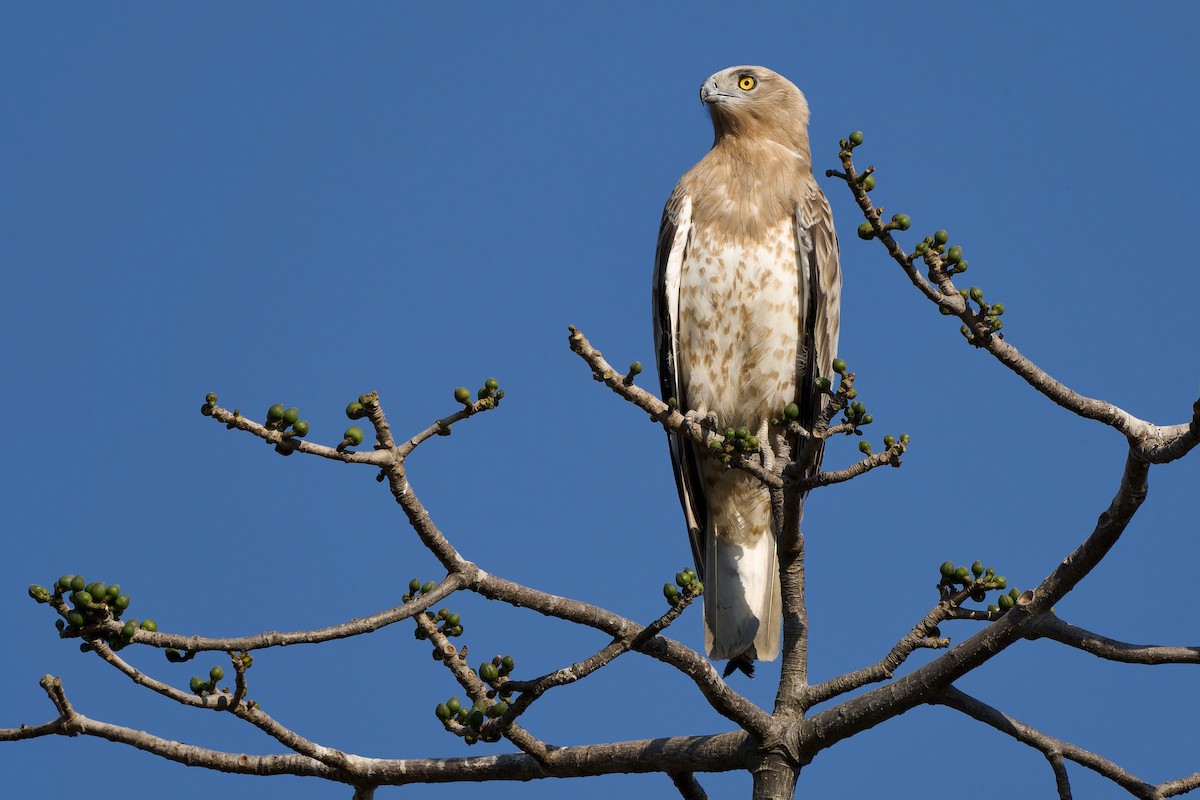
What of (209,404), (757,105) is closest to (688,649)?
→ (209,404)

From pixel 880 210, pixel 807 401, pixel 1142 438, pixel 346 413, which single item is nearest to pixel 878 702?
pixel 1142 438

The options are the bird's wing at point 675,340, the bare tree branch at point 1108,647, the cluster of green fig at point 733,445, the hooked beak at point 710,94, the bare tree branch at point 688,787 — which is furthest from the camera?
the hooked beak at point 710,94

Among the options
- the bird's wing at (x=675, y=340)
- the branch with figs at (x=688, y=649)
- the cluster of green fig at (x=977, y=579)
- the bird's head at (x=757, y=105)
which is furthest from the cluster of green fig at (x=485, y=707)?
the bird's head at (x=757, y=105)

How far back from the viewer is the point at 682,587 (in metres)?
4.42

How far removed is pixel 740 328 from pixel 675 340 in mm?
412

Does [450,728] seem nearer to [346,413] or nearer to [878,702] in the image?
[346,413]

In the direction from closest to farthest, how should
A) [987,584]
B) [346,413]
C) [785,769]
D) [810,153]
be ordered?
1. [346,413]
2. [987,584]
3. [785,769]
4. [810,153]

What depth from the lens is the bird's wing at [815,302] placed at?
764 cm

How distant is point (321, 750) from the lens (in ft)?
15.9

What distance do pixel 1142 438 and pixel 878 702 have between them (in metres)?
1.34

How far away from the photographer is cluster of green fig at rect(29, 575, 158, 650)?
3.47 meters

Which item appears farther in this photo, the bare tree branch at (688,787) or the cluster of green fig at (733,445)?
the bare tree branch at (688,787)

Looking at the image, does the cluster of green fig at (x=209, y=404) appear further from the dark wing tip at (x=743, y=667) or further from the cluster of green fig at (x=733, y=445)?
the dark wing tip at (x=743, y=667)

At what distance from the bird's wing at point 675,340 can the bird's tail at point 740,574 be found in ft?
0.34
